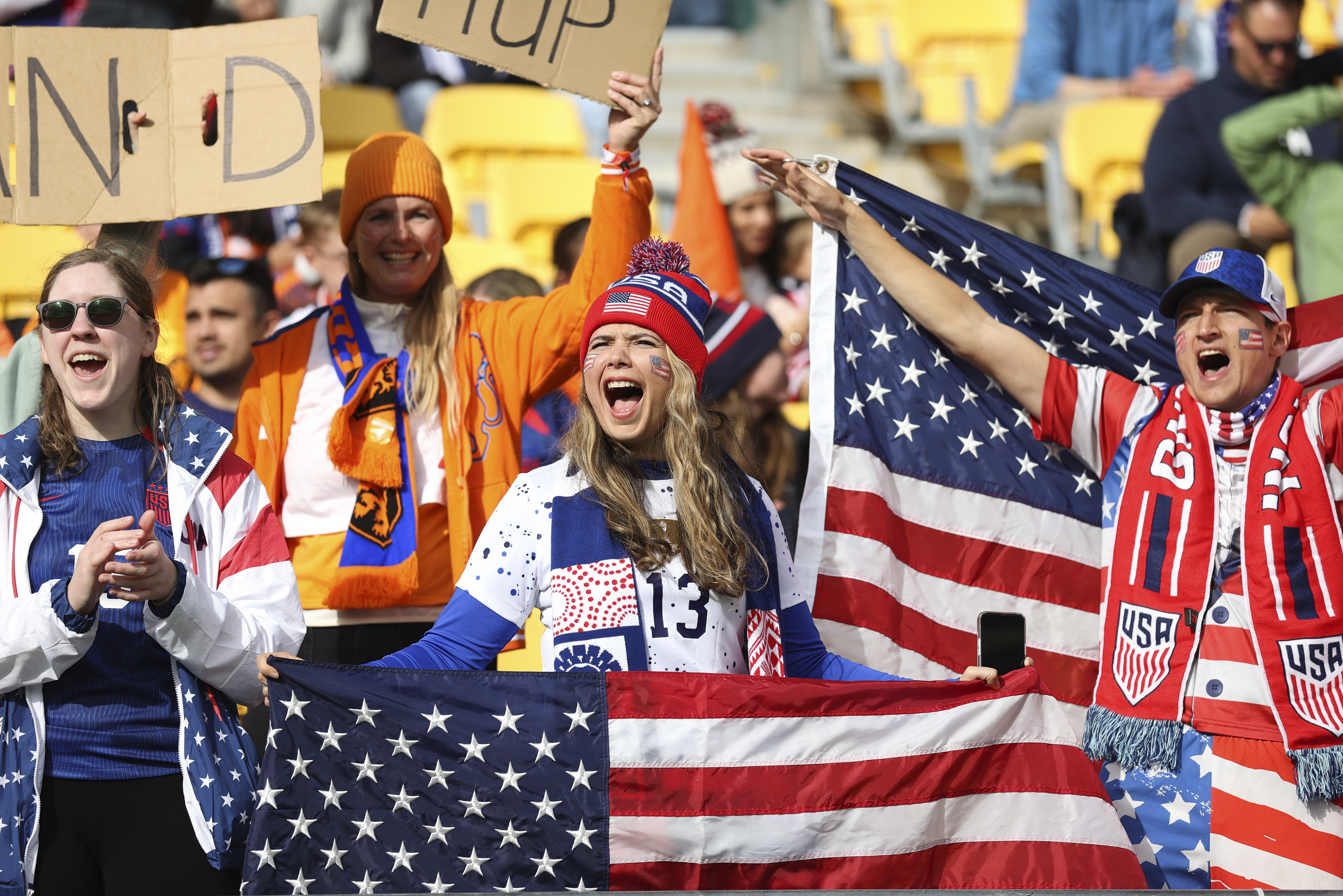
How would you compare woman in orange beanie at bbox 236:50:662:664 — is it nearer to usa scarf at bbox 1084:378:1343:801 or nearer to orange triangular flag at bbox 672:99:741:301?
usa scarf at bbox 1084:378:1343:801

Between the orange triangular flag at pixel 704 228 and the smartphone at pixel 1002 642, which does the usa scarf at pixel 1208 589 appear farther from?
the orange triangular flag at pixel 704 228

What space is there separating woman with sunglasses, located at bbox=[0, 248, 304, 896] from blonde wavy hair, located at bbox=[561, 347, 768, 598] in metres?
0.70

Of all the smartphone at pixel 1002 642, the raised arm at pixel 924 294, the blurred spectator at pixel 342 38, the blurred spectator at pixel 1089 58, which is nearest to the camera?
the smartphone at pixel 1002 642

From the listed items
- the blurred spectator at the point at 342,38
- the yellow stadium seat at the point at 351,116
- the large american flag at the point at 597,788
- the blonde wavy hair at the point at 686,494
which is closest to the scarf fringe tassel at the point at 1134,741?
the large american flag at the point at 597,788

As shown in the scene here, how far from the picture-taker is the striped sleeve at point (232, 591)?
9.57 ft

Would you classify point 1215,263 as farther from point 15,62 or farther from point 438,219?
point 15,62

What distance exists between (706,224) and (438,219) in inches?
107

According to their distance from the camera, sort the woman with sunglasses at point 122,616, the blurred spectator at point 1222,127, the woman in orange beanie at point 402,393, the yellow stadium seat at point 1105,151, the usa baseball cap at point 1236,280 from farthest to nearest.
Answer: the yellow stadium seat at point 1105,151 → the blurred spectator at point 1222,127 → the woman in orange beanie at point 402,393 → the usa baseball cap at point 1236,280 → the woman with sunglasses at point 122,616

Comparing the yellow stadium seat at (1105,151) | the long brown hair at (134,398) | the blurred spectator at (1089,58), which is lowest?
the long brown hair at (134,398)

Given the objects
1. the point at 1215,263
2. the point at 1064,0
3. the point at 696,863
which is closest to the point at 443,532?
the point at 696,863

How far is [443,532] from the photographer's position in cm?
385

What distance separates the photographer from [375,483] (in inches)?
148

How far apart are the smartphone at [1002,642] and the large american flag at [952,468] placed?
0.27 meters

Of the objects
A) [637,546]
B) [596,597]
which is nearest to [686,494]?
[637,546]
